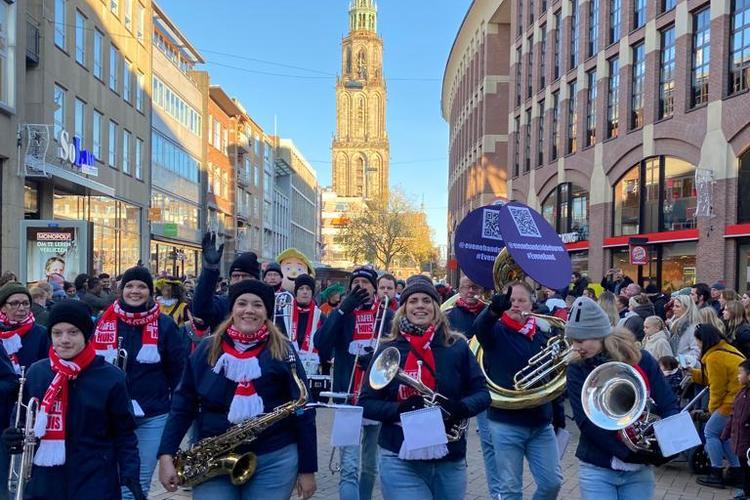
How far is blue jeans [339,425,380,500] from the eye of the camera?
5.36 metres

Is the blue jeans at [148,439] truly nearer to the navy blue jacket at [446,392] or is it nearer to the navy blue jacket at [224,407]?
the navy blue jacket at [224,407]

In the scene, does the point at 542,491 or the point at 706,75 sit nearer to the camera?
the point at 542,491

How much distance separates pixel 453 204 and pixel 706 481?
55.7 metres

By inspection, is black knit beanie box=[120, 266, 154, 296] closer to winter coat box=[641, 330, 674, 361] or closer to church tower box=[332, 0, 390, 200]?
winter coat box=[641, 330, 674, 361]

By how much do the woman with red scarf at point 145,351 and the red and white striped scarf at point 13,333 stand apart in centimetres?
71

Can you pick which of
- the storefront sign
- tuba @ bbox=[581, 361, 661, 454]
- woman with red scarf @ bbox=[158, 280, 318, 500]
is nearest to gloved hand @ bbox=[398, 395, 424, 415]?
woman with red scarf @ bbox=[158, 280, 318, 500]

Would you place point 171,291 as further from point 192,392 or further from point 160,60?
point 160,60

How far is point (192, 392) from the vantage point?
379 cm

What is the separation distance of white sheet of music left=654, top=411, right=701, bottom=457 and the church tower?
442 ft

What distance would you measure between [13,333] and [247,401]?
268cm

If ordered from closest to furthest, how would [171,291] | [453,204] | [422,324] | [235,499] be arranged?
[235,499], [422,324], [171,291], [453,204]

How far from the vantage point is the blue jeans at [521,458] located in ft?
16.0

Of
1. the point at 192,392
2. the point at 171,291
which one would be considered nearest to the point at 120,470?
the point at 192,392

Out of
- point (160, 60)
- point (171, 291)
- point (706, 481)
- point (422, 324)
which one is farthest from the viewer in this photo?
point (160, 60)
